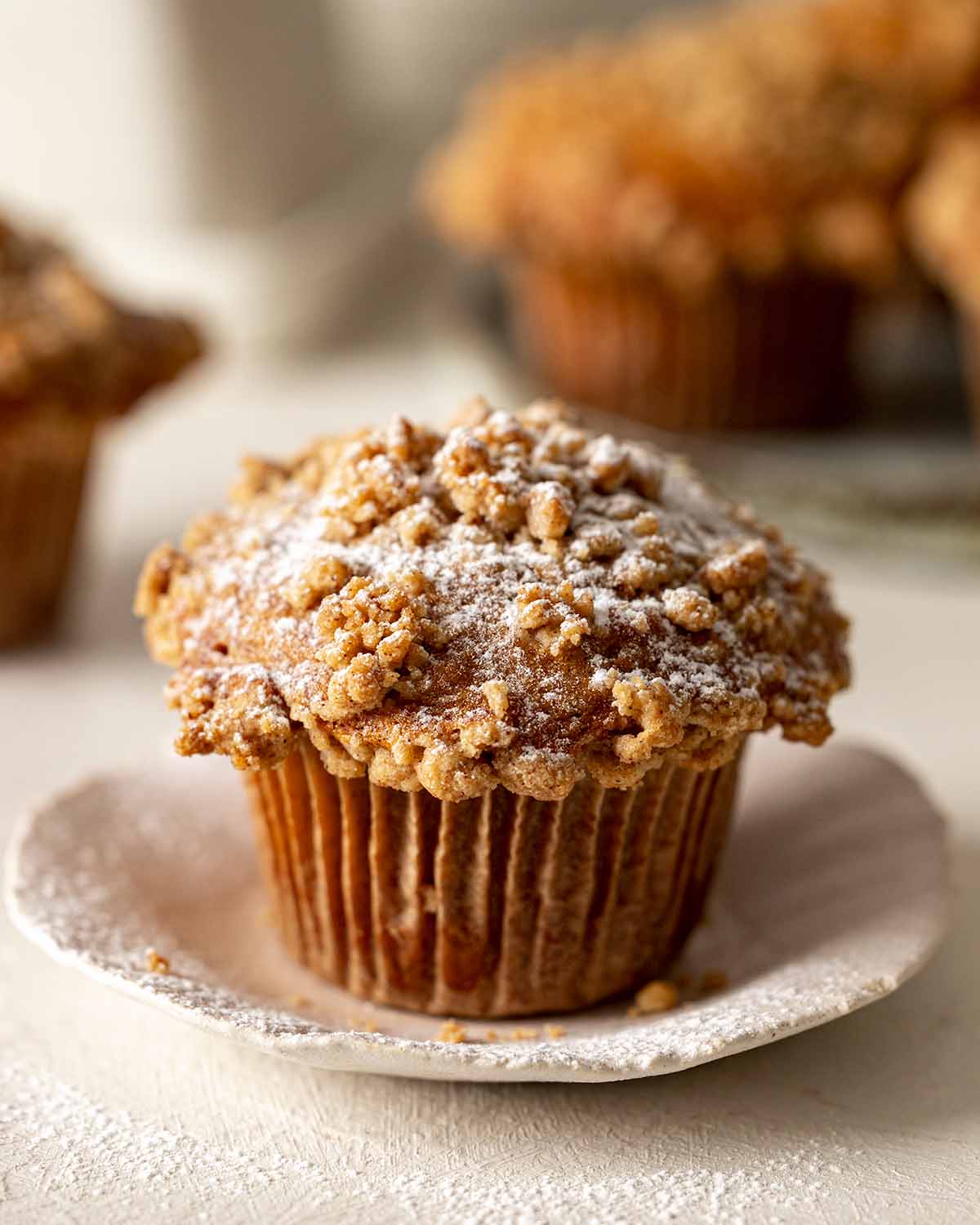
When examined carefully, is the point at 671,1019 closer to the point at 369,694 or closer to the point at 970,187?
the point at 369,694

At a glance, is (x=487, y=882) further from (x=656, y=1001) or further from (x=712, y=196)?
(x=712, y=196)

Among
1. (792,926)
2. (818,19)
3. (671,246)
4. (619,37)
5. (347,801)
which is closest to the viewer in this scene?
(347,801)

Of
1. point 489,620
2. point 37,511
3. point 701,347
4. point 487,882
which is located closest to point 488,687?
point 489,620

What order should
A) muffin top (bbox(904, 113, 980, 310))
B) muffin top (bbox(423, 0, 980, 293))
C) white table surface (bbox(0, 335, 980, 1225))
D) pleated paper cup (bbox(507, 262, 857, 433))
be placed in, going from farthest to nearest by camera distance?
pleated paper cup (bbox(507, 262, 857, 433)) → muffin top (bbox(423, 0, 980, 293)) → muffin top (bbox(904, 113, 980, 310)) → white table surface (bbox(0, 335, 980, 1225))

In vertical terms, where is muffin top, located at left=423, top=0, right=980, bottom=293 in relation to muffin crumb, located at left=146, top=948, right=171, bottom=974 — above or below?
above

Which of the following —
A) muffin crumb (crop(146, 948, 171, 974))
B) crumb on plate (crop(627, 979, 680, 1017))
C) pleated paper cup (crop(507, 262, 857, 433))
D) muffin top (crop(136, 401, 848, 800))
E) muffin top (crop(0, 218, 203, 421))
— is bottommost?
pleated paper cup (crop(507, 262, 857, 433))

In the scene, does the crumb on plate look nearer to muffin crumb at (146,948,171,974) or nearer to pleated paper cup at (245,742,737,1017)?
pleated paper cup at (245,742,737,1017)

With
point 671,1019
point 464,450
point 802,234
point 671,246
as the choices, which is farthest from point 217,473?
point 671,1019

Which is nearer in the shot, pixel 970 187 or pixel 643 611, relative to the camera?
pixel 643 611

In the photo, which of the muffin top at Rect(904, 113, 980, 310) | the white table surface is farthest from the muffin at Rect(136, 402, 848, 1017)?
the muffin top at Rect(904, 113, 980, 310)
